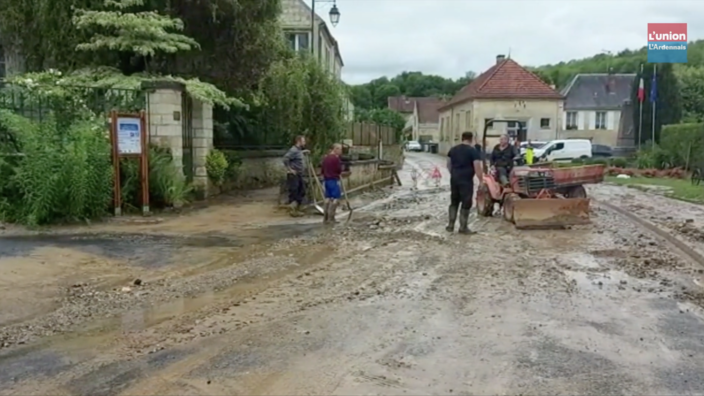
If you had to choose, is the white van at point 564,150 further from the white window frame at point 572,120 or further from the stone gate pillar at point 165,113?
the stone gate pillar at point 165,113

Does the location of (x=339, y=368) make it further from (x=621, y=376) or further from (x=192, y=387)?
(x=621, y=376)

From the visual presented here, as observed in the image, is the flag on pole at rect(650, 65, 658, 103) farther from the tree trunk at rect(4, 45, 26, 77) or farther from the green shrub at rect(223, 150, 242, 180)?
the tree trunk at rect(4, 45, 26, 77)

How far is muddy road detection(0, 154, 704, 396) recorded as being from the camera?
5.30m

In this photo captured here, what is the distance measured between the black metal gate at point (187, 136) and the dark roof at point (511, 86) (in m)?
39.5

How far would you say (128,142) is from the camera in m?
14.2

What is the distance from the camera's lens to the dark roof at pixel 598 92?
67562mm

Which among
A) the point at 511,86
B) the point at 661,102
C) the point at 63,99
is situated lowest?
the point at 63,99

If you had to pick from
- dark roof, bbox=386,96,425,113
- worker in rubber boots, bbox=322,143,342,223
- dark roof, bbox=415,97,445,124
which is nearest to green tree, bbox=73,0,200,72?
worker in rubber boots, bbox=322,143,342,223

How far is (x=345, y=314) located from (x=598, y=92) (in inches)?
2630

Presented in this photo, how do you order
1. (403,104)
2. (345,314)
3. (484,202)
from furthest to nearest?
(403,104), (484,202), (345,314)

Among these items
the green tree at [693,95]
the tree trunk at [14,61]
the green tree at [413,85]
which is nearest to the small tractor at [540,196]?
the tree trunk at [14,61]

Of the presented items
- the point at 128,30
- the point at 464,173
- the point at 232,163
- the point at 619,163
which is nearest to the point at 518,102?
the point at 619,163

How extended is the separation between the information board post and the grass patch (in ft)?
47.8

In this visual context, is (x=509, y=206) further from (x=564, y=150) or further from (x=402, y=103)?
(x=402, y=103)
